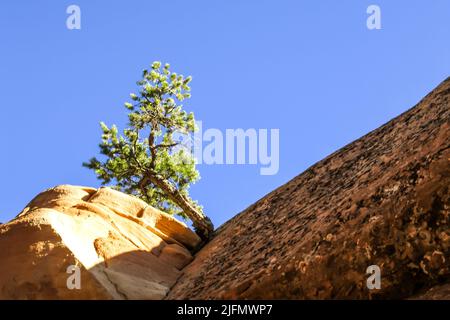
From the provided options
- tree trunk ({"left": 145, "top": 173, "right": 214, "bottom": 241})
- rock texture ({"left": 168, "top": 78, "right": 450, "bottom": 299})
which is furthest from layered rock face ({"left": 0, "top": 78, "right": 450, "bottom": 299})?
tree trunk ({"left": 145, "top": 173, "right": 214, "bottom": 241})

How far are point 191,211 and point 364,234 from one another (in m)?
10.7

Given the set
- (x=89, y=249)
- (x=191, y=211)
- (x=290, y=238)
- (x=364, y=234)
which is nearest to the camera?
(x=364, y=234)

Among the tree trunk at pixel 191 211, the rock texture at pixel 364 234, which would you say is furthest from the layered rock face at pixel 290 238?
the tree trunk at pixel 191 211

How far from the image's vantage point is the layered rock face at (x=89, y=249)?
10.5 m

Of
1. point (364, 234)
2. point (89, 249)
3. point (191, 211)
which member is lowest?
point (364, 234)

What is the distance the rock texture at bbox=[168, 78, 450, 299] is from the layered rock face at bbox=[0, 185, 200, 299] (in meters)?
1.10

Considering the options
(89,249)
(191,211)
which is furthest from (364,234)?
(191,211)

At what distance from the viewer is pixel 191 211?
1866 cm

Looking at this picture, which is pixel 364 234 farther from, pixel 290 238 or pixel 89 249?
pixel 89 249

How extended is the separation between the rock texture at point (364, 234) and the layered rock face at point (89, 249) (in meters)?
1.10

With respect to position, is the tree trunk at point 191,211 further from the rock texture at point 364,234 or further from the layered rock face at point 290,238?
the rock texture at point 364,234

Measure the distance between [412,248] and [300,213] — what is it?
12.4ft

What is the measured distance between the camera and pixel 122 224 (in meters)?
14.2
